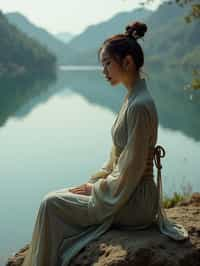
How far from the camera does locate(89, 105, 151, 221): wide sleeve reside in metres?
2.79

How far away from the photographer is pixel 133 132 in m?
2.79

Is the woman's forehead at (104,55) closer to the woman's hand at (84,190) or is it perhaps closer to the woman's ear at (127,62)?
the woman's ear at (127,62)

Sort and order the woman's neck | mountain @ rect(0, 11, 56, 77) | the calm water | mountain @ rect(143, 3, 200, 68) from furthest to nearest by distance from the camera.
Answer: mountain @ rect(143, 3, 200, 68), mountain @ rect(0, 11, 56, 77), the calm water, the woman's neck

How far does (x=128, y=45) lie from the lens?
284 cm

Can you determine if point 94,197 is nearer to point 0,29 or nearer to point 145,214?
point 145,214

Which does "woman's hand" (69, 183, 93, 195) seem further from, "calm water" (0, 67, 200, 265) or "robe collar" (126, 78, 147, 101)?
"calm water" (0, 67, 200, 265)

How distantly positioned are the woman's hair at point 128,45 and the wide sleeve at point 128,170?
298mm

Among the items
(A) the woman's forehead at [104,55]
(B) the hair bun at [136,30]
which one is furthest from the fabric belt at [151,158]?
(B) the hair bun at [136,30]

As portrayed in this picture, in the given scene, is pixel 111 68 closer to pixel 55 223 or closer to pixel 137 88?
pixel 137 88

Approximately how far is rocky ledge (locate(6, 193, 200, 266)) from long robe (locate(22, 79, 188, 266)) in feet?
0.15

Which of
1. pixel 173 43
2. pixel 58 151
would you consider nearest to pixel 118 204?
pixel 58 151

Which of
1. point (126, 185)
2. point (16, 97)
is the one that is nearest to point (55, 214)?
point (126, 185)

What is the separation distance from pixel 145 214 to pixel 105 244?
293mm

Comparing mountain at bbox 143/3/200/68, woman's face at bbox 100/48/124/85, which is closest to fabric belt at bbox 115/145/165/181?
woman's face at bbox 100/48/124/85
